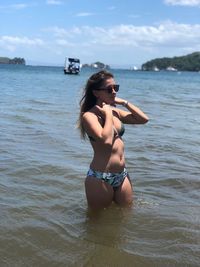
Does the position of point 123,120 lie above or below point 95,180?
above

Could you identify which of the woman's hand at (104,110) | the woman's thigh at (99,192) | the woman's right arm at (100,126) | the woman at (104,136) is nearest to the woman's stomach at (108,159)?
the woman at (104,136)

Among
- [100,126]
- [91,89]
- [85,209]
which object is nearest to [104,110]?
[100,126]

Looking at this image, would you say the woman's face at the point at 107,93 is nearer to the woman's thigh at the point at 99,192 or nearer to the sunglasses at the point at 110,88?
the sunglasses at the point at 110,88

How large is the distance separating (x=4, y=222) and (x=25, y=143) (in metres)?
5.12

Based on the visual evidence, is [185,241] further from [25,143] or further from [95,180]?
[25,143]

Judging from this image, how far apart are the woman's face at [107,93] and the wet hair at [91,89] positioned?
0.12ft

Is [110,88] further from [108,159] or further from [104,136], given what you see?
[108,159]

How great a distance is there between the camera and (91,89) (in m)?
5.21

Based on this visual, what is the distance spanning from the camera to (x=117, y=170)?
5.32 meters

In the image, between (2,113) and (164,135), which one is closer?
(164,135)

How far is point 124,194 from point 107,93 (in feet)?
3.90

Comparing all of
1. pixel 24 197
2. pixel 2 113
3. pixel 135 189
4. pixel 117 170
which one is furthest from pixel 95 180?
pixel 2 113

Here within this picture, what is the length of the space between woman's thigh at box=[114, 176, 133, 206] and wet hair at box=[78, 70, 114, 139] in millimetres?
718

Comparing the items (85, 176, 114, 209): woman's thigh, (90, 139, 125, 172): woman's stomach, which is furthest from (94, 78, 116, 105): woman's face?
(85, 176, 114, 209): woman's thigh
